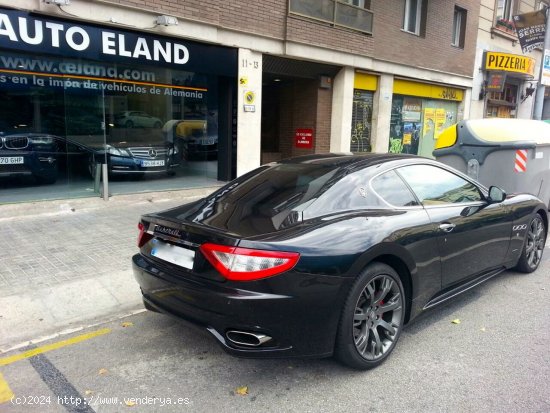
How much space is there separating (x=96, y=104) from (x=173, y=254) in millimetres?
6194

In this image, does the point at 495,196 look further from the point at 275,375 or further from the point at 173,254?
the point at 173,254

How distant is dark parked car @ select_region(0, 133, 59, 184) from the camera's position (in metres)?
7.91

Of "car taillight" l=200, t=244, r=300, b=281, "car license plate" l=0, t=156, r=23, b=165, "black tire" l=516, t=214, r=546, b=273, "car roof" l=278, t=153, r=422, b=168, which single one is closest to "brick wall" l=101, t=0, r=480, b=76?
"car license plate" l=0, t=156, r=23, b=165

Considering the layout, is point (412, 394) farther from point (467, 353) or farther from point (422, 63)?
point (422, 63)

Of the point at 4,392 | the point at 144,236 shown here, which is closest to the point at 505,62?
the point at 144,236

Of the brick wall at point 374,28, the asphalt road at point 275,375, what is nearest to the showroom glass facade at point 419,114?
the brick wall at point 374,28

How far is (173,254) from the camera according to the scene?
10.7 ft

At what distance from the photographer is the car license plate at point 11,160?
7887mm

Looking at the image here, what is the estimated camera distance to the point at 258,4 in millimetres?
9875

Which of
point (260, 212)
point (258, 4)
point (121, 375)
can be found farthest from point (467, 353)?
point (258, 4)

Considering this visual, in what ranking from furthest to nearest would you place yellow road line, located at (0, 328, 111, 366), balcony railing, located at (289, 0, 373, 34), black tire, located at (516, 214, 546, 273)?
balcony railing, located at (289, 0, 373, 34), black tire, located at (516, 214, 546, 273), yellow road line, located at (0, 328, 111, 366)

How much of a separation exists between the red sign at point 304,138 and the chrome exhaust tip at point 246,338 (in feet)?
33.5

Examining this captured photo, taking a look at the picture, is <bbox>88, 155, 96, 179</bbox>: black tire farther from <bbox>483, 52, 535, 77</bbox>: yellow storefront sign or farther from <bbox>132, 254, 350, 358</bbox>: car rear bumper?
<bbox>483, 52, 535, 77</bbox>: yellow storefront sign

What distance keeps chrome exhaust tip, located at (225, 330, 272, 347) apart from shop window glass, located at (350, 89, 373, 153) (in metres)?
11.1
